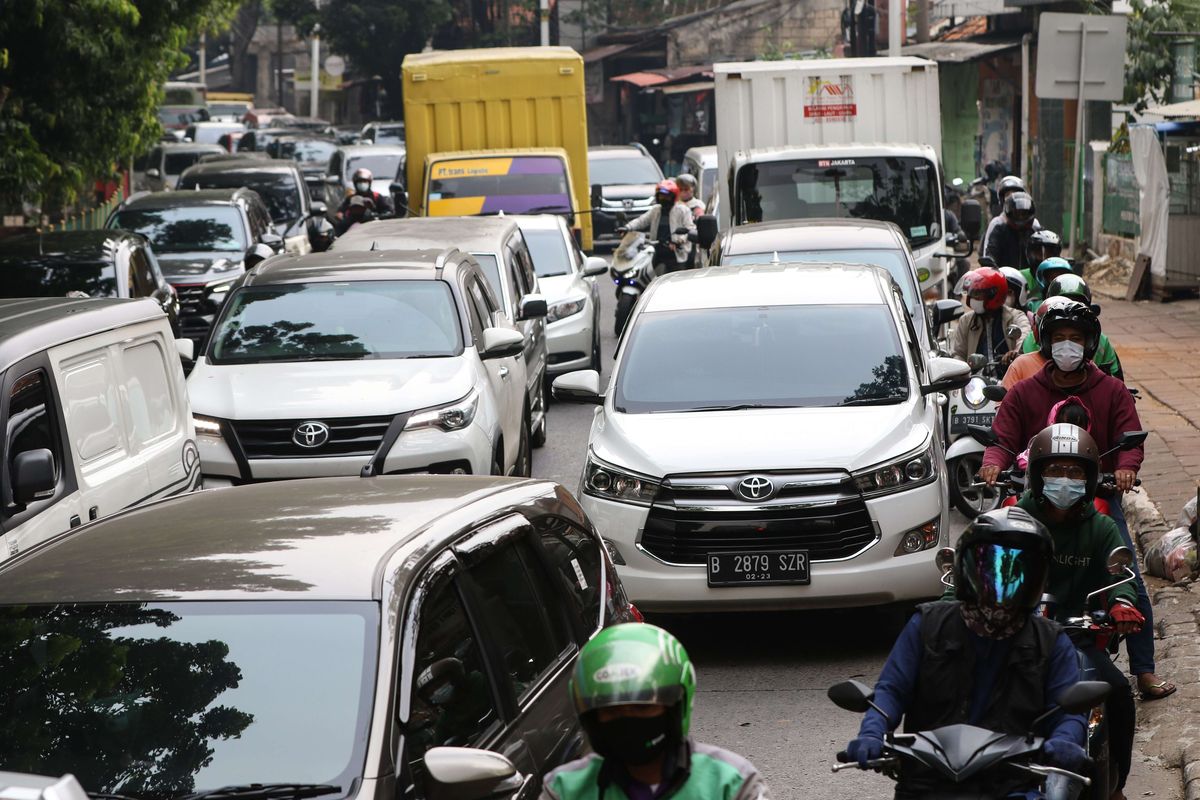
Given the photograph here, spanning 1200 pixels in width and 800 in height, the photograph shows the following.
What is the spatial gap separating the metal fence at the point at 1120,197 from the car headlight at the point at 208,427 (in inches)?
587

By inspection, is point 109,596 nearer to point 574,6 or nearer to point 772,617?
point 772,617

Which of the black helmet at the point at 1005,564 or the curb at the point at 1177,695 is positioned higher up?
the black helmet at the point at 1005,564

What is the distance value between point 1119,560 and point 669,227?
14.6 m

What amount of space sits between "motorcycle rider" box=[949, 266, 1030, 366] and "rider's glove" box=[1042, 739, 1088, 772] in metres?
6.64

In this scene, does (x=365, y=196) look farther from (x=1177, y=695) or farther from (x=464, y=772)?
(x=464, y=772)

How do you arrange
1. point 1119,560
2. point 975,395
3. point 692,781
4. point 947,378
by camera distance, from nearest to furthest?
point 692,781, point 1119,560, point 947,378, point 975,395

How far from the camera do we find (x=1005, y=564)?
4.25 metres

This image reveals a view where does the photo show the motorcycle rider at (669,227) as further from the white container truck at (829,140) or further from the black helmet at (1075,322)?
the black helmet at (1075,322)

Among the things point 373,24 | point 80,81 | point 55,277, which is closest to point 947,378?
point 55,277

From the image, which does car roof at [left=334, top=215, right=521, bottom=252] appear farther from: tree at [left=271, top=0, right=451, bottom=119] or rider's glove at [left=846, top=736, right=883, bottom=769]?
tree at [left=271, top=0, right=451, bottom=119]

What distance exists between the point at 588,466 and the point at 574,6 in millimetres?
51784

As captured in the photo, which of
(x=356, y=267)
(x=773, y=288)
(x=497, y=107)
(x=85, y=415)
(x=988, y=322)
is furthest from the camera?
(x=497, y=107)

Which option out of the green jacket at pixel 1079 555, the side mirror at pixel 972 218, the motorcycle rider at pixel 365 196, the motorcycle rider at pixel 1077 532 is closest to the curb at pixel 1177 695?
the motorcycle rider at pixel 1077 532

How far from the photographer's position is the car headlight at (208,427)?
1035cm
